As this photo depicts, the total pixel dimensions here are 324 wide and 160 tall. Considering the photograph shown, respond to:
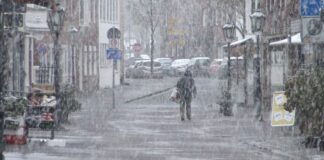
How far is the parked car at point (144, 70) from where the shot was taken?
73.3 meters

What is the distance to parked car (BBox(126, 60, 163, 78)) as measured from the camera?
2886 inches

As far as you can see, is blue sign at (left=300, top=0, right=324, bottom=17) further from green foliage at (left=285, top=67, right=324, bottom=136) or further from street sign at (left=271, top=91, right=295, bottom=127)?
street sign at (left=271, top=91, right=295, bottom=127)

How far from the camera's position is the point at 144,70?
74438 mm

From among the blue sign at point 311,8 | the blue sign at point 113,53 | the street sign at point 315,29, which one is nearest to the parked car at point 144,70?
the blue sign at point 113,53

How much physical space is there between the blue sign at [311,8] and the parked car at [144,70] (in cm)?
5431

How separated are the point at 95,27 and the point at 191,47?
4940cm

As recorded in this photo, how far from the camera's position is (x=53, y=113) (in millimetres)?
23672

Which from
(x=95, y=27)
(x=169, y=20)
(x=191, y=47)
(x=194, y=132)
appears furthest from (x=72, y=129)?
(x=191, y=47)

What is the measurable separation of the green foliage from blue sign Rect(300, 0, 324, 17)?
108 cm

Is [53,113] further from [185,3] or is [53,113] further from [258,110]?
[185,3]

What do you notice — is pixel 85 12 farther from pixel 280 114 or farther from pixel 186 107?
pixel 280 114

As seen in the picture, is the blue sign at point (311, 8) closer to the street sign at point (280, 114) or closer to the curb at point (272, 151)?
the curb at point (272, 151)

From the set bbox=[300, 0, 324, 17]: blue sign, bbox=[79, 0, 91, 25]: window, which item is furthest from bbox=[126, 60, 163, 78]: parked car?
bbox=[300, 0, 324, 17]: blue sign

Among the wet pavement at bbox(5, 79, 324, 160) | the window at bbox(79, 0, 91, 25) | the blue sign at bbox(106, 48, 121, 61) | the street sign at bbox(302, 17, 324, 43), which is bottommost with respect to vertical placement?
the wet pavement at bbox(5, 79, 324, 160)
